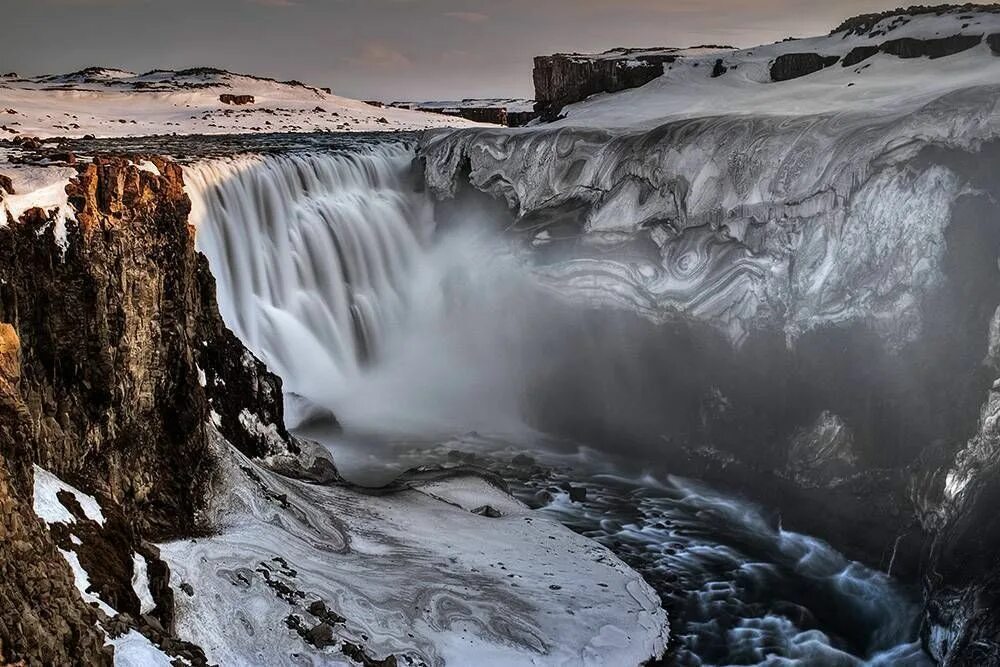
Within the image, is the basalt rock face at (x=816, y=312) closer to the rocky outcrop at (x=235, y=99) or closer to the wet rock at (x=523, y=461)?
the wet rock at (x=523, y=461)

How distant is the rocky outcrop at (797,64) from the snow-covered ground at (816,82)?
163 millimetres

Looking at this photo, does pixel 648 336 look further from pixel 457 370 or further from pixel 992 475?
pixel 992 475

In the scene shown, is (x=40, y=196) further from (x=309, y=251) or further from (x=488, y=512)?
(x=309, y=251)

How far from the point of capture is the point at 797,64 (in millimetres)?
20875

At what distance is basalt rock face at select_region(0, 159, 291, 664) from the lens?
5.87 meters

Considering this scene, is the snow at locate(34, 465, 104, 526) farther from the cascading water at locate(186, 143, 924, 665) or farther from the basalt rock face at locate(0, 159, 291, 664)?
the cascading water at locate(186, 143, 924, 665)

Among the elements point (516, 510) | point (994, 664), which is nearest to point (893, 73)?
point (516, 510)

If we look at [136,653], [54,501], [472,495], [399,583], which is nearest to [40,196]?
[54,501]

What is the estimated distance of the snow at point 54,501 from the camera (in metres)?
6.74

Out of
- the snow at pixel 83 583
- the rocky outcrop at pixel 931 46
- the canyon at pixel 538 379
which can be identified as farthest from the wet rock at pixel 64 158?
the rocky outcrop at pixel 931 46

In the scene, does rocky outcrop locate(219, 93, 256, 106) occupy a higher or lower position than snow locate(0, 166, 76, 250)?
higher

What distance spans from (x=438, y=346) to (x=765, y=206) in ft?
21.8

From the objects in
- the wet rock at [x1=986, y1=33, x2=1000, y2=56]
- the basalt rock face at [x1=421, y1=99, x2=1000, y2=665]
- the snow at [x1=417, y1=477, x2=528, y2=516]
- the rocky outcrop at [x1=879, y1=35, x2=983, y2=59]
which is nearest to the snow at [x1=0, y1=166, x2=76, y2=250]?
the snow at [x1=417, y1=477, x2=528, y2=516]

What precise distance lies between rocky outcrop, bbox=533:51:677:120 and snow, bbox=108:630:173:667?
18.8m
